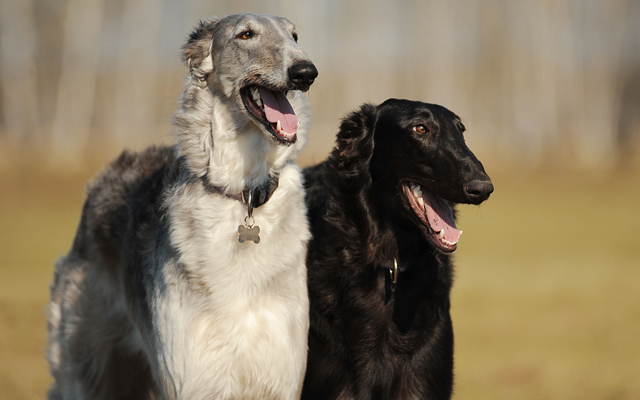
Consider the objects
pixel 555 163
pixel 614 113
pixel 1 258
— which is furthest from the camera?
pixel 614 113

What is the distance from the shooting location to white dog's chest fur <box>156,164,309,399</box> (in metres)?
3.04

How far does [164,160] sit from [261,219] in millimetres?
1351

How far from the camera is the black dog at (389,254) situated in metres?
3.52

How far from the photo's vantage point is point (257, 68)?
3299 millimetres

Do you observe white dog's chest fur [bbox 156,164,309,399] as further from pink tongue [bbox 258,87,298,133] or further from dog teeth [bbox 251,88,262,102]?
dog teeth [bbox 251,88,262,102]

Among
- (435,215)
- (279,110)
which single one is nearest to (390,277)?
(435,215)

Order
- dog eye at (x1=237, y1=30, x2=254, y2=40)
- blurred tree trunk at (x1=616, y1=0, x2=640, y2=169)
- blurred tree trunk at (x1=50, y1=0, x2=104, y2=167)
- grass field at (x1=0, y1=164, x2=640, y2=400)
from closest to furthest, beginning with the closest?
dog eye at (x1=237, y1=30, x2=254, y2=40)
grass field at (x1=0, y1=164, x2=640, y2=400)
blurred tree trunk at (x1=50, y1=0, x2=104, y2=167)
blurred tree trunk at (x1=616, y1=0, x2=640, y2=169)

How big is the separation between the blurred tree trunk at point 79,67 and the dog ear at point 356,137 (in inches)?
966

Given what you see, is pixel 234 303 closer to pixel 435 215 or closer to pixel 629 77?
pixel 435 215

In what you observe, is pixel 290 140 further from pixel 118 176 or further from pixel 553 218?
pixel 553 218

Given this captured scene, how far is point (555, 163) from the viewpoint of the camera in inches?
1097

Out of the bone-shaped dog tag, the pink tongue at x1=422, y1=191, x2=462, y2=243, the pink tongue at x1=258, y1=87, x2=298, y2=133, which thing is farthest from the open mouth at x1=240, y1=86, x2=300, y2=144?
the pink tongue at x1=422, y1=191, x2=462, y2=243

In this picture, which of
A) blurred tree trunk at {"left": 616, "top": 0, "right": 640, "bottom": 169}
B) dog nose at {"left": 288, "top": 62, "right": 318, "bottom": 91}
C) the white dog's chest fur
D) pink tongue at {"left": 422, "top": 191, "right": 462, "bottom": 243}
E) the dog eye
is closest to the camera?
the white dog's chest fur

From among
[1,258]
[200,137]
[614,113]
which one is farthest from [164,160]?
[614,113]
